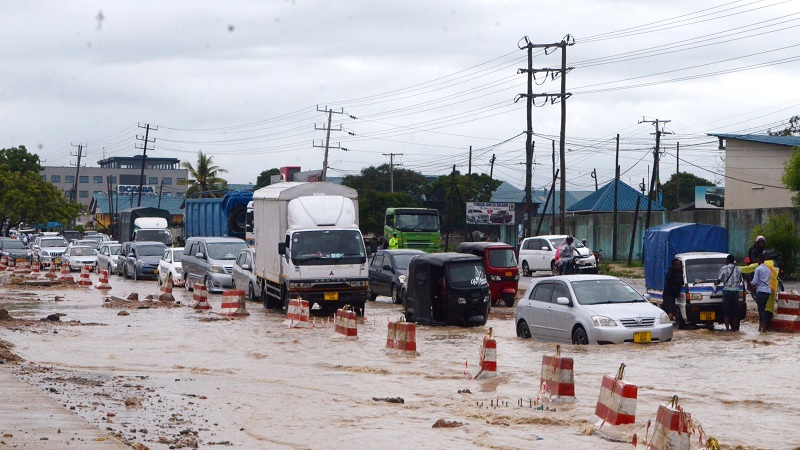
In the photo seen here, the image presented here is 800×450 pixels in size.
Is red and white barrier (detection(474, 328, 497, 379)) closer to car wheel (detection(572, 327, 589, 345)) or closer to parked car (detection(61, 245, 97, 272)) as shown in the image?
car wheel (detection(572, 327, 589, 345))

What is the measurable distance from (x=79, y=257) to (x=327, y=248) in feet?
97.1

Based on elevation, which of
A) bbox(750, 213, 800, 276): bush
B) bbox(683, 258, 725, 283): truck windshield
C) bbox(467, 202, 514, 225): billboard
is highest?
bbox(467, 202, 514, 225): billboard

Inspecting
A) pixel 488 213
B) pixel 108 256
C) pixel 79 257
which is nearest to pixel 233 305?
pixel 108 256

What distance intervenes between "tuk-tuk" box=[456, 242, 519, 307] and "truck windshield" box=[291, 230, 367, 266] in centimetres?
579

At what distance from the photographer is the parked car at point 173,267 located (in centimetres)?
3800

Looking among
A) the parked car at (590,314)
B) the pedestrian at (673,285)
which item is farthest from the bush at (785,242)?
the parked car at (590,314)

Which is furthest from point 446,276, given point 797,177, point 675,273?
point 797,177

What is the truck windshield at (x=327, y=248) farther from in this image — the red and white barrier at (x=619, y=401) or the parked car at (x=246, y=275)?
the red and white barrier at (x=619, y=401)

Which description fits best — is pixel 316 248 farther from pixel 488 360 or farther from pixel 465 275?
pixel 488 360

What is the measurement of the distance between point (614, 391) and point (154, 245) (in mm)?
36960

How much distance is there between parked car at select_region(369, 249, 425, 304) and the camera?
31.0 meters

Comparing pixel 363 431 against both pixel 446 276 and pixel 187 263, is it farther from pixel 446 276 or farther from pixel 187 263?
pixel 187 263

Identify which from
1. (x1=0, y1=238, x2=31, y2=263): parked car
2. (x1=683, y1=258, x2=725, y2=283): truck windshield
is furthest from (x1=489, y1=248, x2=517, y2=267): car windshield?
(x1=0, y1=238, x2=31, y2=263): parked car

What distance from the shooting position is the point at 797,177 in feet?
136
